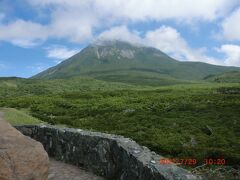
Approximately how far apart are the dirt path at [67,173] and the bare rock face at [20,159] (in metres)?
3.11

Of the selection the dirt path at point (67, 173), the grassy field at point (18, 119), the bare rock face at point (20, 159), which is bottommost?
the dirt path at point (67, 173)

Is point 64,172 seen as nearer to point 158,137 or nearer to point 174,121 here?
point 158,137

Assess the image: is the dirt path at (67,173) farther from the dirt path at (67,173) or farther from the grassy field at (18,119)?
the grassy field at (18,119)

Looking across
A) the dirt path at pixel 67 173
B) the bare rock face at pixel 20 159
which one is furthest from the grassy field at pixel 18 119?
the bare rock face at pixel 20 159

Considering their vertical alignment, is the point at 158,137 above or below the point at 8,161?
below

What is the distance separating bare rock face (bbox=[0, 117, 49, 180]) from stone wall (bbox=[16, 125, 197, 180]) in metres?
2.36

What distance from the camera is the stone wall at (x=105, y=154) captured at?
8.66 meters

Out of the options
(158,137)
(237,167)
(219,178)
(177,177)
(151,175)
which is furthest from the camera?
(158,137)

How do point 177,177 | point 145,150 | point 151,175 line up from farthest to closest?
Result: point 145,150
point 151,175
point 177,177

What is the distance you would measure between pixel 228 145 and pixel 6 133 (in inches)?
720

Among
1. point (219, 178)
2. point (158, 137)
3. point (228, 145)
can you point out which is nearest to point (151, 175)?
point (219, 178)

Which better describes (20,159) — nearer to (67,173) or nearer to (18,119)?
(67,173)

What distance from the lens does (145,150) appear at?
10.5 metres

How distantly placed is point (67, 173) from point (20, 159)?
170 inches
